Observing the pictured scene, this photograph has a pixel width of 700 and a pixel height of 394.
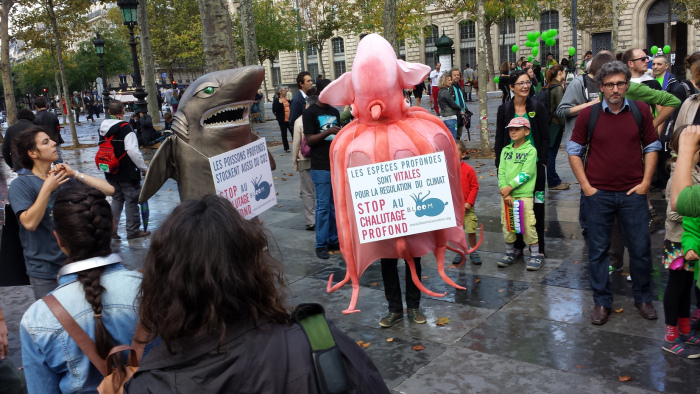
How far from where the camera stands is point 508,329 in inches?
188

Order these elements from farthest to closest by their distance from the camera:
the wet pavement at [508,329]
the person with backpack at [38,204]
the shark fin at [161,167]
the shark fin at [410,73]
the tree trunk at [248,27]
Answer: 1. the tree trunk at [248,27]
2. the shark fin at [161,167]
3. the shark fin at [410,73]
4. the wet pavement at [508,329]
5. the person with backpack at [38,204]

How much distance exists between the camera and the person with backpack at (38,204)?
3779 millimetres

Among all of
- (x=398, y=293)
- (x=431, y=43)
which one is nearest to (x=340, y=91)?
(x=398, y=293)

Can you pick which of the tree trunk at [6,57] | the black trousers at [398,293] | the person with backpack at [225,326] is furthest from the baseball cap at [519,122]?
the tree trunk at [6,57]

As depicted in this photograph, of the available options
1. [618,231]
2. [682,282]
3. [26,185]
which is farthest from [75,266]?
[618,231]

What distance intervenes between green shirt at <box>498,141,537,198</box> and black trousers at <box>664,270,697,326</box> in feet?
6.43

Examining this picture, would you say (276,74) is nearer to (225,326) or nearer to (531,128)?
(531,128)

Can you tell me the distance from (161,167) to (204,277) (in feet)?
11.7

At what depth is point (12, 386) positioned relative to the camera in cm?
271

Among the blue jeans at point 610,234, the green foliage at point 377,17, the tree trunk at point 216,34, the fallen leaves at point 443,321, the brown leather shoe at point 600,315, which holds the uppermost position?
the green foliage at point 377,17

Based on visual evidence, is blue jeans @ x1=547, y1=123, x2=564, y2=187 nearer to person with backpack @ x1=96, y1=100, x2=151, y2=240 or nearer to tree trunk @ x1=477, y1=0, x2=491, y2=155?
tree trunk @ x1=477, y1=0, x2=491, y2=155

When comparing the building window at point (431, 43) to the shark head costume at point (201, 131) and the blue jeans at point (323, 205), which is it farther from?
the shark head costume at point (201, 131)

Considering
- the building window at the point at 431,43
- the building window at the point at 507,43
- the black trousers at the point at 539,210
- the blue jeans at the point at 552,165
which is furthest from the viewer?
the building window at the point at 431,43

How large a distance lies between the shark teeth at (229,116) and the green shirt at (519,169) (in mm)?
2608
